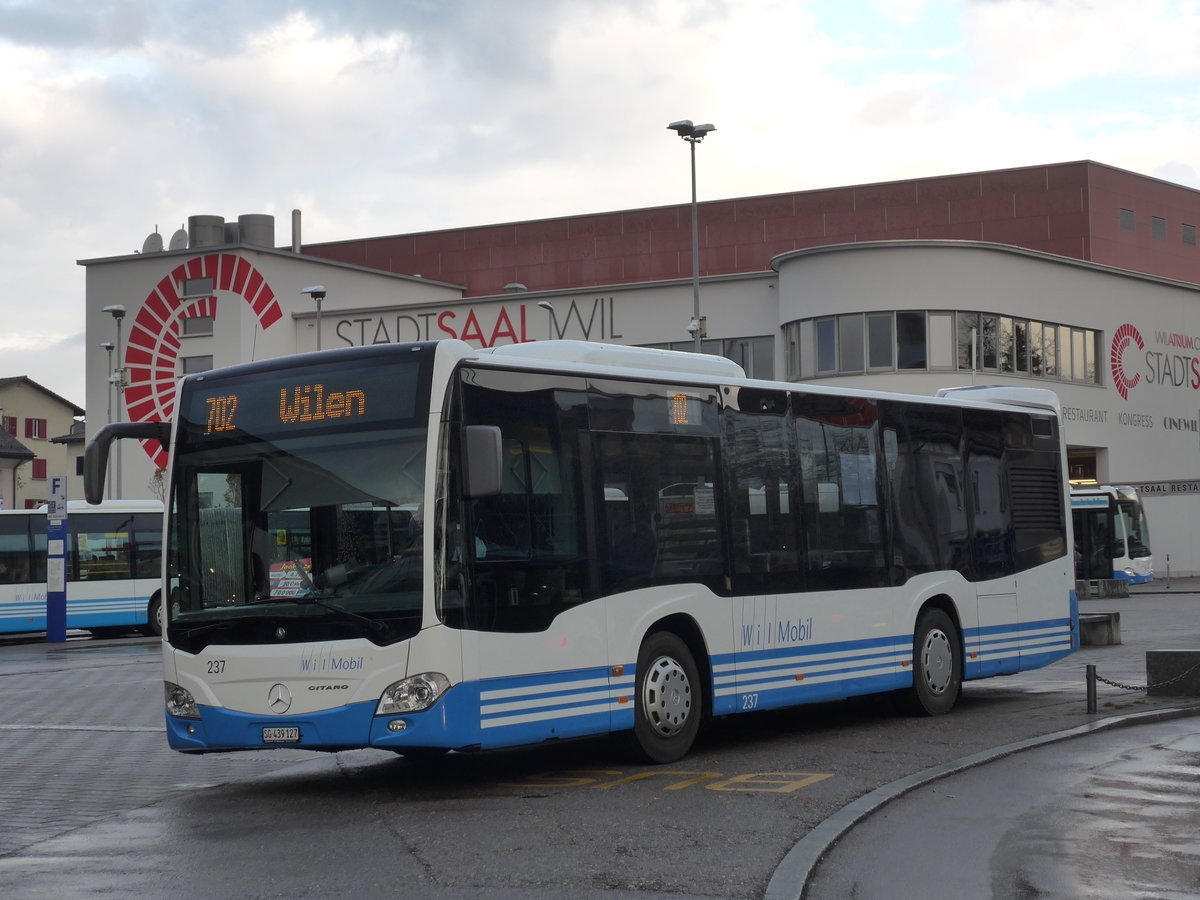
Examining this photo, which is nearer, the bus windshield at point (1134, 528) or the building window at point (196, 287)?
the bus windshield at point (1134, 528)

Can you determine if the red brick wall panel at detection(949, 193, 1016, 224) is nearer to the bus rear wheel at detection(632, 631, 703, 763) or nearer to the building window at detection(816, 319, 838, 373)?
the building window at detection(816, 319, 838, 373)

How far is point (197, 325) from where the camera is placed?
6184 centimetres

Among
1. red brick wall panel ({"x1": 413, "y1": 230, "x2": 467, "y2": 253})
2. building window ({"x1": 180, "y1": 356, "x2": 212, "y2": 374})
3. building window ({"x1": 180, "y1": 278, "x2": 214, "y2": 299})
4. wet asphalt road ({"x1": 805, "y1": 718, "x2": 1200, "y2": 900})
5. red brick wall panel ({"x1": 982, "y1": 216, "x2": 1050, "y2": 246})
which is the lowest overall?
wet asphalt road ({"x1": 805, "y1": 718, "x2": 1200, "y2": 900})

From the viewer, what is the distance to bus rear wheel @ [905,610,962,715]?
578 inches

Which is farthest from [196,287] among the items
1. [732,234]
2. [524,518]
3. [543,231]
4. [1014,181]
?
[524,518]

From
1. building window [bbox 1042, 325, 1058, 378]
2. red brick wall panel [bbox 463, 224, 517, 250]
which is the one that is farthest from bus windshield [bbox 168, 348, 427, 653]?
red brick wall panel [bbox 463, 224, 517, 250]

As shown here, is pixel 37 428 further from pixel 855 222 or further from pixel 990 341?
pixel 990 341

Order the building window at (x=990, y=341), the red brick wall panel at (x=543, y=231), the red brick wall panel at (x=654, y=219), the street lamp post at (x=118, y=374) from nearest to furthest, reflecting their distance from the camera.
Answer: the building window at (x=990, y=341), the street lamp post at (x=118, y=374), the red brick wall panel at (x=654, y=219), the red brick wall panel at (x=543, y=231)

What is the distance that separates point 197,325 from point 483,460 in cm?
5387

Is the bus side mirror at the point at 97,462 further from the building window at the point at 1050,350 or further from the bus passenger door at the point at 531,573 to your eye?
the building window at the point at 1050,350

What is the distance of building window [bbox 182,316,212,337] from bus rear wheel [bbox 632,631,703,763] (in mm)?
52039

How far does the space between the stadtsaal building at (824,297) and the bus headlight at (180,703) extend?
38.7 metres

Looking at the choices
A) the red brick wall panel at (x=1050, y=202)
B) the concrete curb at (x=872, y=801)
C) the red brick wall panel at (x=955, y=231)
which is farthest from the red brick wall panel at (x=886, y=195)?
the concrete curb at (x=872, y=801)

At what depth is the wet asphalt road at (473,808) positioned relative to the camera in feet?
25.5
